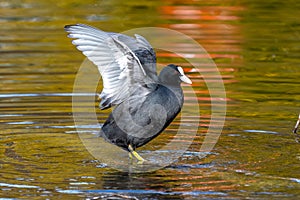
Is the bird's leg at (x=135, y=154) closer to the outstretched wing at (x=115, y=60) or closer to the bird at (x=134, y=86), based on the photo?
the bird at (x=134, y=86)

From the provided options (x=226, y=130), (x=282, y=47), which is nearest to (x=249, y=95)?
(x=226, y=130)

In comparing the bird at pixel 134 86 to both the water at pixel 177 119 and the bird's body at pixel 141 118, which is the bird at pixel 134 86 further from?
the water at pixel 177 119

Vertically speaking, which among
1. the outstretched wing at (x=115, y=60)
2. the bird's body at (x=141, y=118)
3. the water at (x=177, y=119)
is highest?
the outstretched wing at (x=115, y=60)

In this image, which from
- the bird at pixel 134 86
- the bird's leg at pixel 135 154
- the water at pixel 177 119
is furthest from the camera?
the bird's leg at pixel 135 154

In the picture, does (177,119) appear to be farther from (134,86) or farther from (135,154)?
(134,86)

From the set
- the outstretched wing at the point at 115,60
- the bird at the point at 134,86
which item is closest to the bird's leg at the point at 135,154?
the bird at the point at 134,86

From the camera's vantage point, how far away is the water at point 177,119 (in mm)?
6496

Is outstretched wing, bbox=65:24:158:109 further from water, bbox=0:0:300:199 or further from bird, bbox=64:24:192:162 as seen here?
water, bbox=0:0:300:199

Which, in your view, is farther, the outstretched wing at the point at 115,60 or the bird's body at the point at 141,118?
the bird's body at the point at 141,118

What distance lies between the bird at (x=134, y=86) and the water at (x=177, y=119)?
41 cm

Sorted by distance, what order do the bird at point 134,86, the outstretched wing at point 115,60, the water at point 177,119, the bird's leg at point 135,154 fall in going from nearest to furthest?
1. the water at point 177,119
2. the outstretched wing at point 115,60
3. the bird at point 134,86
4. the bird's leg at point 135,154

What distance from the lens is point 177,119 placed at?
9.02m

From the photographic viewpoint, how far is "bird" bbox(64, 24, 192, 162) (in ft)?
23.4

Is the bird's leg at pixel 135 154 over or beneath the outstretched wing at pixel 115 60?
beneath
